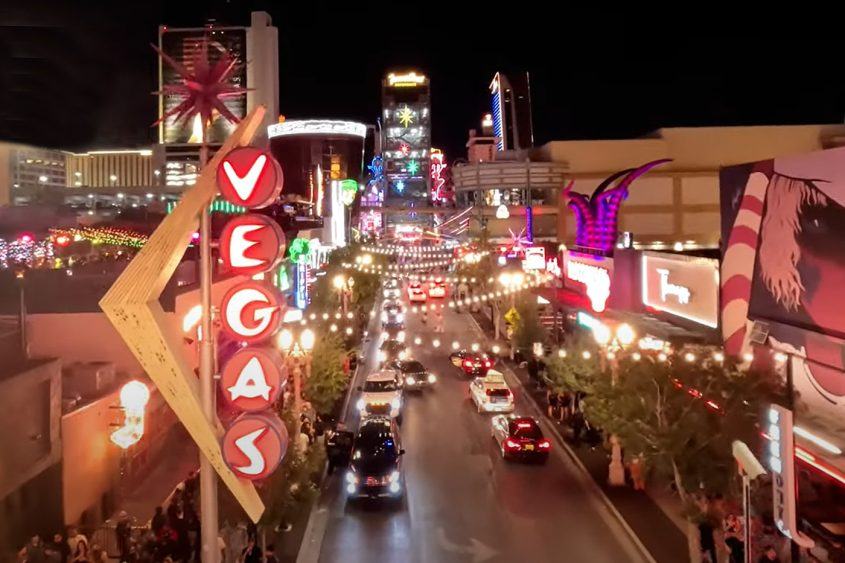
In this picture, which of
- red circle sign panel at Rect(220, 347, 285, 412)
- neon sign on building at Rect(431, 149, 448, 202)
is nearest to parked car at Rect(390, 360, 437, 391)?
red circle sign panel at Rect(220, 347, 285, 412)

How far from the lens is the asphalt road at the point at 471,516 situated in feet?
46.1

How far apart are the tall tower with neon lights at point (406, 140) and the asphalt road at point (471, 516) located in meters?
127

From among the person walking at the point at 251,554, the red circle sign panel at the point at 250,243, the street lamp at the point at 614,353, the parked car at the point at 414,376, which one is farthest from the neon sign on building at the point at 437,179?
the red circle sign panel at the point at 250,243

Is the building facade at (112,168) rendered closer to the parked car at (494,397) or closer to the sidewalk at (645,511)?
the parked car at (494,397)

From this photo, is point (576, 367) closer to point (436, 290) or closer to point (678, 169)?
point (678, 169)

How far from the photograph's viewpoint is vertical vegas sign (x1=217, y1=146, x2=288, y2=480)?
8984mm

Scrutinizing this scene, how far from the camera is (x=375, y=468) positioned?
659 inches

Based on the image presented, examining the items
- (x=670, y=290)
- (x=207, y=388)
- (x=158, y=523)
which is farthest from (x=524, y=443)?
(x=207, y=388)

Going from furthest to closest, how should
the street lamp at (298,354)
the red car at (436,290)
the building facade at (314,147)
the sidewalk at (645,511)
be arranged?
the building facade at (314,147), the red car at (436,290), the street lamp at (298,354), the sidewalk at (645,511)

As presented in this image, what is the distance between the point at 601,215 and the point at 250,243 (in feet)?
58.7

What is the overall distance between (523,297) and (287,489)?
24.1m

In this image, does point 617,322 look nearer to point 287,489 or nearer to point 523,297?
point 287,489

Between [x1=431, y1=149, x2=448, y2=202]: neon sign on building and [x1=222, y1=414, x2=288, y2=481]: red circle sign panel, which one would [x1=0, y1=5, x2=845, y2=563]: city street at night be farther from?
[x1=431, y1=149, x2=448, y2=202]: neon sign on building

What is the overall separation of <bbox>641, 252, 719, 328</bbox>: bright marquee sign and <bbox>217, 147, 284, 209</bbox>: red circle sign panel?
1078 cm
